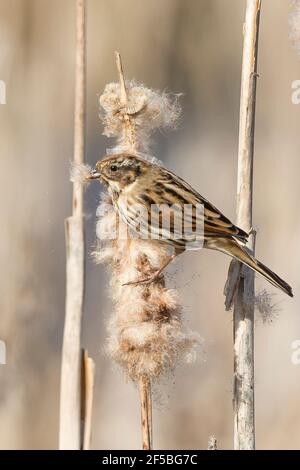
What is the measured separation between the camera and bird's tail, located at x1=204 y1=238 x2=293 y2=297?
2.50 m

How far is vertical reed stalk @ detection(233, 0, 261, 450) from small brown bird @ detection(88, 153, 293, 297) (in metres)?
0.22

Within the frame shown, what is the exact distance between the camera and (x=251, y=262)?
8.21 ft

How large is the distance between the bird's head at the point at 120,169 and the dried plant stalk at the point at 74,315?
16.2 inches

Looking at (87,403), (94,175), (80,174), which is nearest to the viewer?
(87,403)

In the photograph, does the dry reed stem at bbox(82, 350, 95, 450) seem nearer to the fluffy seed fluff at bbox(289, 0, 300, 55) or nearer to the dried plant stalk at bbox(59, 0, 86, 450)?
the dried plant stalk at bbox(59, 0, 86, 450)

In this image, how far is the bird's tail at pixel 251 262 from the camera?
250 cm

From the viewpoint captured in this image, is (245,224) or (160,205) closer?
(245,224)

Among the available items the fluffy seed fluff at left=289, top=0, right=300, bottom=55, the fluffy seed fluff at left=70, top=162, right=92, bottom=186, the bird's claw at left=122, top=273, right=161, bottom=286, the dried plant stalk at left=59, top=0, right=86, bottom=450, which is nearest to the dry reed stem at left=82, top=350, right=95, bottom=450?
the dried plant stalk at left=59, top=0, right=86, bottom=450

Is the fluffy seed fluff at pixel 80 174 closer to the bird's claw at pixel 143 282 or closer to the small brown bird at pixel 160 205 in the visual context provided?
the small brown bird at pixel 160 205

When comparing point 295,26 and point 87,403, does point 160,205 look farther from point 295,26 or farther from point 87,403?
point 87,403

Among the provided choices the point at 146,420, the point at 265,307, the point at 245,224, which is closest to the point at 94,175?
the point at 245,224

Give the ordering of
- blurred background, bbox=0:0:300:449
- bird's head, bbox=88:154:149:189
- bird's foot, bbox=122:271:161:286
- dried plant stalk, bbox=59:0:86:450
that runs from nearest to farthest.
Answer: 1. dried plant stalk, bbox=59:0:86:450
2. bird's foot, bbox=122:271:161:286
3. bird's head, bbox=88:154:149:189
4. blurred background, bbox=0:0:300:449

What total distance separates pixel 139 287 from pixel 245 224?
374mm
